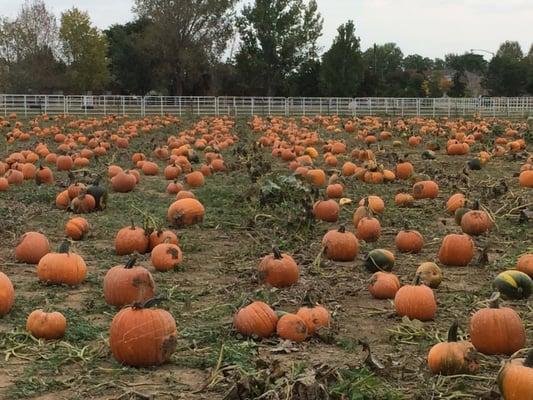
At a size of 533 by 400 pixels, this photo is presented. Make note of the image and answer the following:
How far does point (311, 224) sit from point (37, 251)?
3340 mm

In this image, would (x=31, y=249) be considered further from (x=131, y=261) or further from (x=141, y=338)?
(x=141, y=338)

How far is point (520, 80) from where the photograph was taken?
260ft

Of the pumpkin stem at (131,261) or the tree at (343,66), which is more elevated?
the tree at (343,66)

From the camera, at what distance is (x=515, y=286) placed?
6.55 meters

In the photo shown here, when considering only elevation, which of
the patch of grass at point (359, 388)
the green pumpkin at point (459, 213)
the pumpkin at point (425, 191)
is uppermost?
the pumpkin at point (425, 191)

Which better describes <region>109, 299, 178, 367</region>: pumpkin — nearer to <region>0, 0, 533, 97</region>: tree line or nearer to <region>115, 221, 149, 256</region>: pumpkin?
<region>115, 221, 149, 256</region>: pumpkin

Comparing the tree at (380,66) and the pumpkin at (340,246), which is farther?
the tree at (380,66)

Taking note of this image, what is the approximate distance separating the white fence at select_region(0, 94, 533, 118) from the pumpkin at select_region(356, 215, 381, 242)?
109ft

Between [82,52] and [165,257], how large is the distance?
6110 centimetres

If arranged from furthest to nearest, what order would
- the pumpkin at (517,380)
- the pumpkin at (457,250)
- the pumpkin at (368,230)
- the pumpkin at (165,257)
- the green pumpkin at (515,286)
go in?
the pumpkin at (368,230) < the pumpkin at (457,250) < the pumpkin at (165,257) < the green pumpkin at (515,286) < the pumpkin at (517,380)

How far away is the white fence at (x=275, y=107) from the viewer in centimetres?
4253

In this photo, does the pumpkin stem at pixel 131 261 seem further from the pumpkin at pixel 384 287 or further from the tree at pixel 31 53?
the tree at pixel 31 53

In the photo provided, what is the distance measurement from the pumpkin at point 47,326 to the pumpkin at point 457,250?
4123 millimetres

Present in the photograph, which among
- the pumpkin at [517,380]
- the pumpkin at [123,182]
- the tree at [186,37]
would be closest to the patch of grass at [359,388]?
the pumpkin at [517,380]
